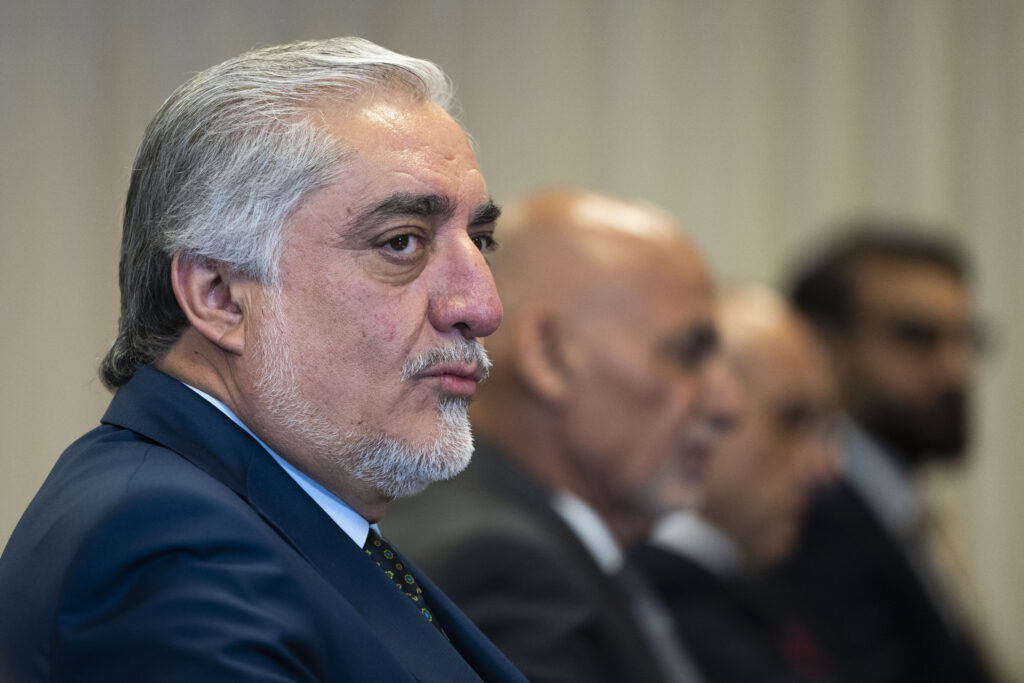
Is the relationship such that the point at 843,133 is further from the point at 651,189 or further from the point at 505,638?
the point at 505,638

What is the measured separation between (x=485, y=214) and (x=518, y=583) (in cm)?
70

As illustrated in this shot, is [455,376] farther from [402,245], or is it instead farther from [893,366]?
[893,366]

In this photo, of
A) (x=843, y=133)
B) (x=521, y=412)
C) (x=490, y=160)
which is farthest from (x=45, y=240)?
(x=843, y=133)

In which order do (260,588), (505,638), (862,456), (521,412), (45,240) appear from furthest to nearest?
(862,456), (45,240), (521,412), (505,638), (260,588)

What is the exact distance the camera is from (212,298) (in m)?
1.46

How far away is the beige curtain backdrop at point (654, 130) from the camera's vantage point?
13.1ft

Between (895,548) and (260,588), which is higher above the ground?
(260,588)

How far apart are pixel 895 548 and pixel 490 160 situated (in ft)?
6.73

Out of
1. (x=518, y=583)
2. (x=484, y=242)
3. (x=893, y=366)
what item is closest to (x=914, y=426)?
(x=893, y=366)

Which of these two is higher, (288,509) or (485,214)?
(485,214)

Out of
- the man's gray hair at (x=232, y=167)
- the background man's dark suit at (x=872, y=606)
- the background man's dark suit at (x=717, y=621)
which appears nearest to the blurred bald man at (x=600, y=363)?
the background man's dark suit at (x=717, y=621)

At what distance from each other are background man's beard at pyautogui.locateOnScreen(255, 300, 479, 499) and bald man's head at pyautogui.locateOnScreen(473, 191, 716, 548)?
1.10m

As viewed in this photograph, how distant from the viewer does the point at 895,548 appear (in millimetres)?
4332

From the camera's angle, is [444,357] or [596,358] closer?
[444,357]
